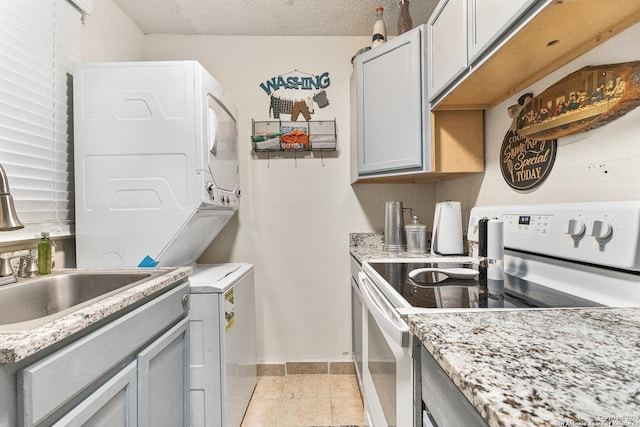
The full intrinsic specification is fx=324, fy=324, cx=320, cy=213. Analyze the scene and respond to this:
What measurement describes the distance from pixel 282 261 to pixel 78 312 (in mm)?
1691

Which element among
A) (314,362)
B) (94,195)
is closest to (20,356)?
(94,195)

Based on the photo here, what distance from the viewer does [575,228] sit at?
969 mm

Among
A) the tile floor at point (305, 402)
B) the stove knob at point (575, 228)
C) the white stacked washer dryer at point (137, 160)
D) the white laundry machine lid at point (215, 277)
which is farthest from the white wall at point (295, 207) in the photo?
the stove knob at point (575, 228)

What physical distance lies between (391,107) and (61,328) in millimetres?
1781

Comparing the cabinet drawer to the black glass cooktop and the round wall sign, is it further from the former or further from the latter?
the round wall sign

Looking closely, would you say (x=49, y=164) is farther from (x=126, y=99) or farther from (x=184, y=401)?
(x=184, y=401)

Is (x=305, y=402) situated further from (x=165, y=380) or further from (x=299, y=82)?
(x=299, y=82)

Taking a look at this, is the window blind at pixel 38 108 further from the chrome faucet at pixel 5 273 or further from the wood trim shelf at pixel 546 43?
the wood trim shelf at pixel 546 43

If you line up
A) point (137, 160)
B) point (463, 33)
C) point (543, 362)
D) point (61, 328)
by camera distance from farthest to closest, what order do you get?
point (137, 160)
point (463, 33)
point (61, 328)
point (543, 362)

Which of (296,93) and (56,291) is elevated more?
(296,93)

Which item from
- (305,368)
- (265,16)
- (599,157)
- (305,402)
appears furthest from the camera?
(305,368)

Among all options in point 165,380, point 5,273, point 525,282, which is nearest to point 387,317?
point 525,282

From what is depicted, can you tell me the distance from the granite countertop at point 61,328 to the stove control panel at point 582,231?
137cm

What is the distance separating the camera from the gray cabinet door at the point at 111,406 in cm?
79
